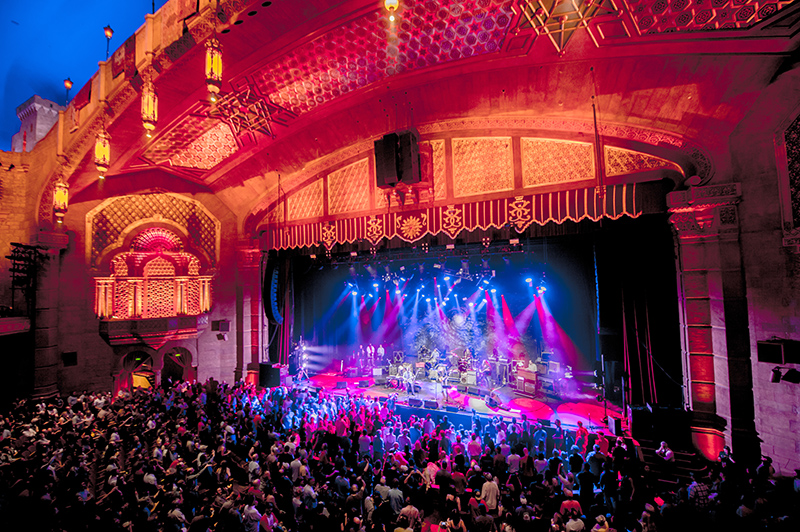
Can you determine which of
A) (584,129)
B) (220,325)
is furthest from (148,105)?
(220,325)

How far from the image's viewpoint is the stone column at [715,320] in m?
6.97

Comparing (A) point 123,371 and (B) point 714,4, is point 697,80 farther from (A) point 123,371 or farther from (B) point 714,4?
(A) point 123,371

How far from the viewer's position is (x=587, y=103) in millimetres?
8000

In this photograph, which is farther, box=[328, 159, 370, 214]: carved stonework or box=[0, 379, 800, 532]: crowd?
box=[328, 159, 370, 214]: carved stonework

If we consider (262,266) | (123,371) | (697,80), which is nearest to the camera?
(697,80)

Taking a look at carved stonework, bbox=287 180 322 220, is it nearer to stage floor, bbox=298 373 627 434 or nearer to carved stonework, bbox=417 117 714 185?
carved stonework, bbox=417 117 714 185

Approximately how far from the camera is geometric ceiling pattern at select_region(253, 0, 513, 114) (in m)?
6.52

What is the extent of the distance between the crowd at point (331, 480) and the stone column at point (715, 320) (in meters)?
0.83

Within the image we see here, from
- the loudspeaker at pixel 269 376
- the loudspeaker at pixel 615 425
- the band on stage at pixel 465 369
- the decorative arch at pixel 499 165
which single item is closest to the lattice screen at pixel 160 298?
the loudspeaker at pixel 269 376

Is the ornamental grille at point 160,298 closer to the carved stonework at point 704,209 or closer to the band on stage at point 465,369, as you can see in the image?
the band on stage at point 465,369

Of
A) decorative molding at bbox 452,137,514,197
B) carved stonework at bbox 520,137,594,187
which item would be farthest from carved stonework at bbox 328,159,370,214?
carved stonework at bbox 520,137,594,187

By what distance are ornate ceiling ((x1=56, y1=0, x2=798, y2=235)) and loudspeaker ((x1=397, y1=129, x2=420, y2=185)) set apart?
2.30 feet

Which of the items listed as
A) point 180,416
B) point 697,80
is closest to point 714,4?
point 697,80

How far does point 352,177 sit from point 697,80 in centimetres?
836
